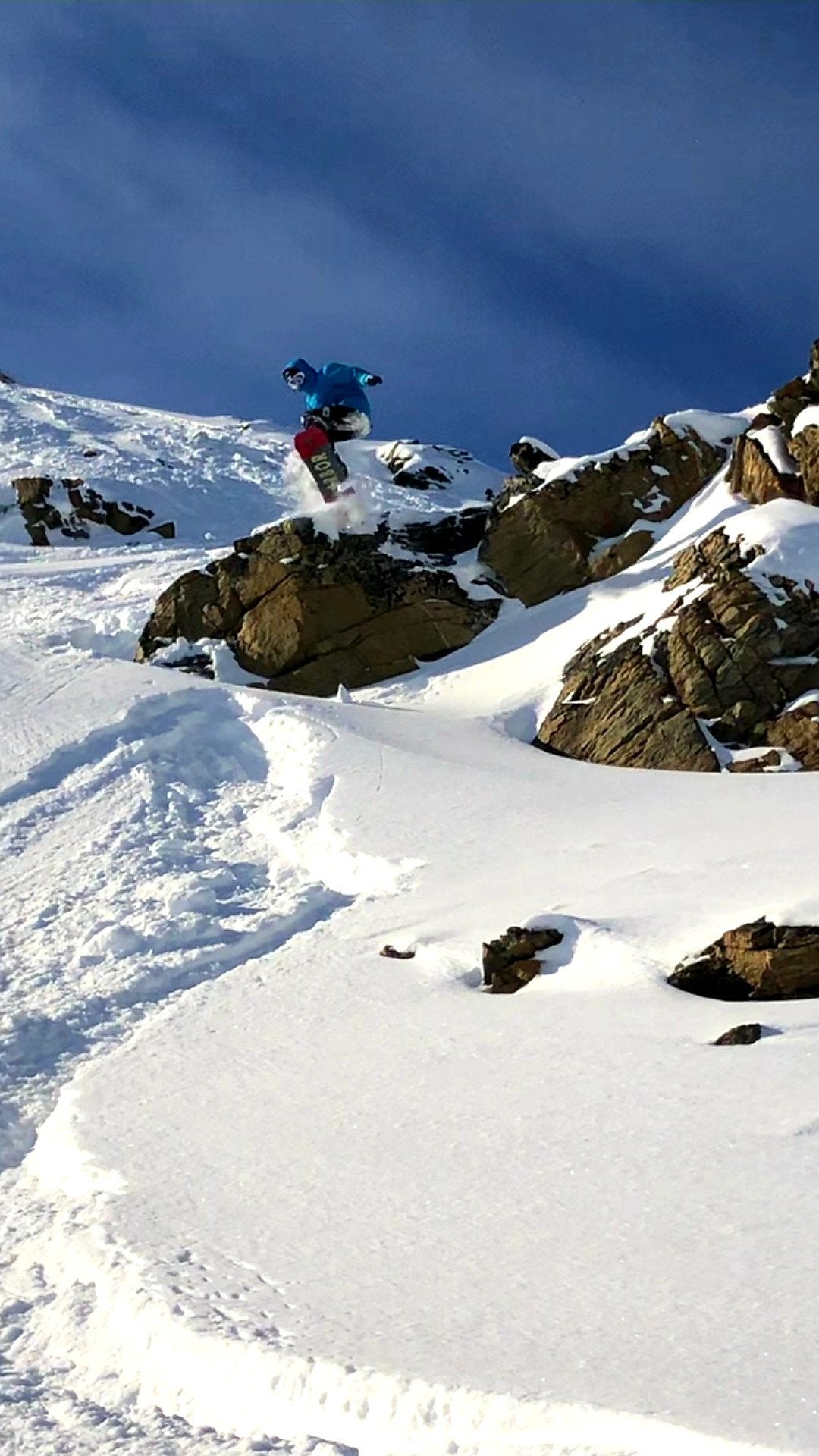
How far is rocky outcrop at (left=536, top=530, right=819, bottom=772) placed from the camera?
16.0 meters

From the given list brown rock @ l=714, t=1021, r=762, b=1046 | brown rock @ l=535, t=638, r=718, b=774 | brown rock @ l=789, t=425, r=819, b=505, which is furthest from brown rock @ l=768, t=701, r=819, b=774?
brown rock @ l=714, t=1021, r=762, b=1046

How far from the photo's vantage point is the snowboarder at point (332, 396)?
1975cm

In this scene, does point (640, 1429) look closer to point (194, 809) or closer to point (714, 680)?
point (194, 809)

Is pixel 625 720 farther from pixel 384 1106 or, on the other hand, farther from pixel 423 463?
pixel 423 463

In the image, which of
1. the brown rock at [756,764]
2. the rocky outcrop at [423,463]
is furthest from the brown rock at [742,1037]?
the rocky outcrop at [423,463]

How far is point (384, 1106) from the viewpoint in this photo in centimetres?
724

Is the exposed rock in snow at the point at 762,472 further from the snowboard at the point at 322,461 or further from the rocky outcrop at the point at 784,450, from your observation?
the snowboard at the point at 322,461

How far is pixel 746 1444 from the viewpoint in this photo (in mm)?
3670

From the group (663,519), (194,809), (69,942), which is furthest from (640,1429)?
(663,519)

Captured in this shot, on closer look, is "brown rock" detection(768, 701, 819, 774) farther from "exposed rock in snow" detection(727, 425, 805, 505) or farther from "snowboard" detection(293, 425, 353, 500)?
"snowboard" detection(293, 425, 353, 500)

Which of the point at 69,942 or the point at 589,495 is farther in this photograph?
the point at 589,495

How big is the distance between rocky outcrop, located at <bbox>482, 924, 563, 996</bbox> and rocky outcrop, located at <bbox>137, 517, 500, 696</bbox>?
12.6 metres

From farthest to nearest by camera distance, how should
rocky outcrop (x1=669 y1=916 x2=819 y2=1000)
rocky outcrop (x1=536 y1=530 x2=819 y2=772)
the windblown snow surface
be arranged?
rocky outcrop (x1=536 y1=530 x2=819 y2=772)
rocky outcrop (x1=669 y1=916 x2=819 y2=1000)
the windblown snow surface

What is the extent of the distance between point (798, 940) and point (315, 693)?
14.2 metres
